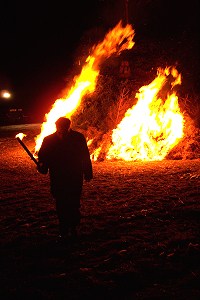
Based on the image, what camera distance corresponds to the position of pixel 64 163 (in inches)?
192

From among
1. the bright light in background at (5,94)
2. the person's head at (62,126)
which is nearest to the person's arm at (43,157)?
the person's head at (62,126)

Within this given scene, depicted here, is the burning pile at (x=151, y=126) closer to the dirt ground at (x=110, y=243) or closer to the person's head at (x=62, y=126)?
the dirt ground at (x=110, y=243)

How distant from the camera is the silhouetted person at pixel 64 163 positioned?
488cm

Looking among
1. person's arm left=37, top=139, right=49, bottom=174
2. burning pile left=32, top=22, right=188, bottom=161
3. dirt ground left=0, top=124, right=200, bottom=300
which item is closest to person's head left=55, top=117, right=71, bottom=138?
person's arm left=37, top=139, right=49, bottom=174

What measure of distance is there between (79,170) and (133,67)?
10.4 metres

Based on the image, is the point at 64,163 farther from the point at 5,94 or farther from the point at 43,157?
the point at 5,94

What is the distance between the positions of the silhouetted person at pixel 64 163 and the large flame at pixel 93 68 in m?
8.53

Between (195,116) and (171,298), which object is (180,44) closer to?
(195,116)

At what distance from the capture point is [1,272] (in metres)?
4.30

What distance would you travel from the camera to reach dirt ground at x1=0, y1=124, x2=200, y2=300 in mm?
3859

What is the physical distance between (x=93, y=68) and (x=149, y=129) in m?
3.78

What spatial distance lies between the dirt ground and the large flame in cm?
543

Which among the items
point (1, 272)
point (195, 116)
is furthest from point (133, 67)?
point (1, 272)

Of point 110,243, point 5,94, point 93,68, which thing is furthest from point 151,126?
point 5,94
